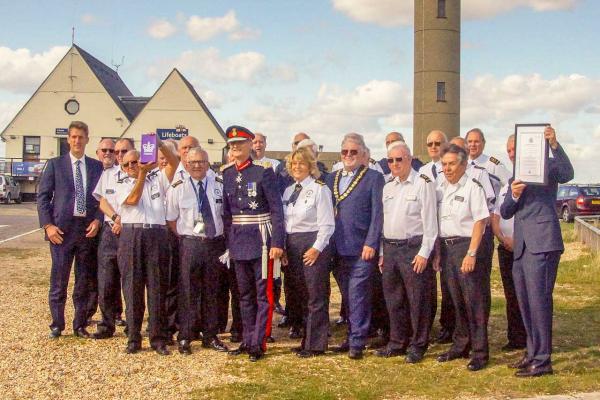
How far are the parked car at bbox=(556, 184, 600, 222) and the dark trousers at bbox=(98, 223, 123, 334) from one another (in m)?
25.7

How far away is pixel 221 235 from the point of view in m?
7.73

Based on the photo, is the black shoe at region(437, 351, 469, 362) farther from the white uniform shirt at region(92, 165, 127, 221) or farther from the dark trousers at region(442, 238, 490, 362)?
the white uniform shirt at region(92, 165, 127, 221)

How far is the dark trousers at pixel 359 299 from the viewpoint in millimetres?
7539

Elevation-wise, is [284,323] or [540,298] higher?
[540,298]

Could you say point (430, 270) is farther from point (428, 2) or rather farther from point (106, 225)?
point (428, 2)

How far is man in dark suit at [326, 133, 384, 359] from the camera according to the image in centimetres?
750

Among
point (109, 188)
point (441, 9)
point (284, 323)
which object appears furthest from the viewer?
point (441, 9)

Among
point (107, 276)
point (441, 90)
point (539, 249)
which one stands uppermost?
point (441, 90)

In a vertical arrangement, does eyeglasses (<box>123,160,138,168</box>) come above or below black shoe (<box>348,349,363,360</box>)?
above

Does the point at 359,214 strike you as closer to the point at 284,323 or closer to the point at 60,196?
the point at 284,323

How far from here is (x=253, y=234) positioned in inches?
291

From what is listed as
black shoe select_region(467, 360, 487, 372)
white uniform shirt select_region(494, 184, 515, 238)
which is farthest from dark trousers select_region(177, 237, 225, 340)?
white uniform shirt select_region(494, 184, 515, 238)

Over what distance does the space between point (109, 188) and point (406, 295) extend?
3443 mm

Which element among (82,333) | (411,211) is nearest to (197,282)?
(82,333)
